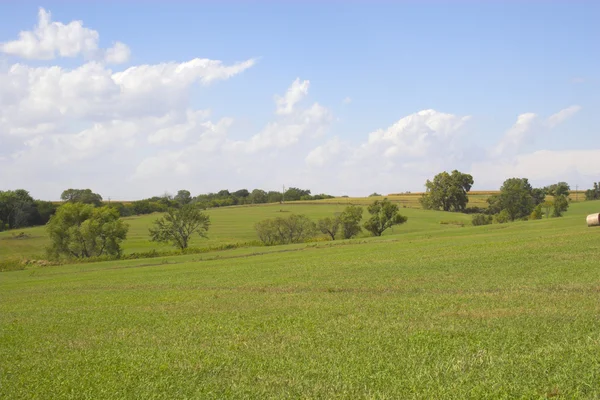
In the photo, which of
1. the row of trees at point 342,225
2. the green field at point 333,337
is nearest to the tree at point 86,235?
the row of trees at point 342,225

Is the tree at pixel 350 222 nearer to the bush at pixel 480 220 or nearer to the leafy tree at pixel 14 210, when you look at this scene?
the bush at pixel 480 220

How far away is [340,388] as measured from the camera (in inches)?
464

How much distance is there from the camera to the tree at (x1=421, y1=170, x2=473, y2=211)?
166000 mm

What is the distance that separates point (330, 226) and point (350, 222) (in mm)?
4852

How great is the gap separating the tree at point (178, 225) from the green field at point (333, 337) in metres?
69.9

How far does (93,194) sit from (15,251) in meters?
74.6

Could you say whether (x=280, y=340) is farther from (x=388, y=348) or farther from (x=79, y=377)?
(x=79, y=377)

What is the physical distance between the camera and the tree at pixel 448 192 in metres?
166

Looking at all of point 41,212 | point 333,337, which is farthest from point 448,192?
point 333,337

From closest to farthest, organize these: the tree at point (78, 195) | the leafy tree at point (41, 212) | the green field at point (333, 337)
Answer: the green field at point (333, 337), the leafy tree at point (41, 212), the tree at point (78, 195)

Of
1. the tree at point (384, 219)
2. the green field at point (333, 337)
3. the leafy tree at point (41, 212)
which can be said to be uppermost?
the leafy tree at point (41, 212)

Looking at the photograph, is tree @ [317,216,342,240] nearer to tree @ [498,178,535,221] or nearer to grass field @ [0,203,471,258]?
grass field @ [0,203,471,258]

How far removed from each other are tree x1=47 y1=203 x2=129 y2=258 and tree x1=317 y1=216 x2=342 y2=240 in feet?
125

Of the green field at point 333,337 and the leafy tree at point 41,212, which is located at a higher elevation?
the leafy tree at point 41,212
